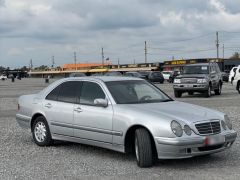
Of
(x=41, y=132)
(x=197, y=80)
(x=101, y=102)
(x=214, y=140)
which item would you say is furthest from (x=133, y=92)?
(x=197, y=80)

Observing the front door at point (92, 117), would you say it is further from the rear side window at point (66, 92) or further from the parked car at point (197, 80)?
the parked car at point (197, 80)

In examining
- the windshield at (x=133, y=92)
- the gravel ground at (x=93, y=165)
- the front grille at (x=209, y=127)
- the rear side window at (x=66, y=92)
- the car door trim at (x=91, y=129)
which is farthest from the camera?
the rear side window at (x=66, y=92)

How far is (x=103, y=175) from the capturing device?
22.8ft

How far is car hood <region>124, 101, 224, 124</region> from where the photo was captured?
729 cm

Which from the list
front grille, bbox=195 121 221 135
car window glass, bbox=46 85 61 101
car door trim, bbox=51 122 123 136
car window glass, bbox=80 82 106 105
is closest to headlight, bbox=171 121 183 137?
front grille, bbox=195 121 221 135

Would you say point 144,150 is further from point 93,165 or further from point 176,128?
point 93,165

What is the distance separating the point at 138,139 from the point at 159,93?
1875 millimetres

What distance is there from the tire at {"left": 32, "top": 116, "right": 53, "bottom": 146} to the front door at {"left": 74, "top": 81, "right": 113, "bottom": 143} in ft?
3.36

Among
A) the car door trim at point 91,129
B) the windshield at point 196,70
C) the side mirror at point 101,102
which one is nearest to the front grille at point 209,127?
the car door trim at point 91,129

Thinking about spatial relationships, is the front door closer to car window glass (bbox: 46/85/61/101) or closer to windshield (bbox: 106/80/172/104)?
windshield (bbox: 106/80/172/104)

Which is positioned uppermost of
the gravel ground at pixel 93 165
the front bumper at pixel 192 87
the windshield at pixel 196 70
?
the windshield at pixel 196 70

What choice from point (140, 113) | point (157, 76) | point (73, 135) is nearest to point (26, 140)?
point (73, 135)

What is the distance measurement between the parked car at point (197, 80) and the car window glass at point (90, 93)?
1647 cm

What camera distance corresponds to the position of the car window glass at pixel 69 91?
9.02 meters
